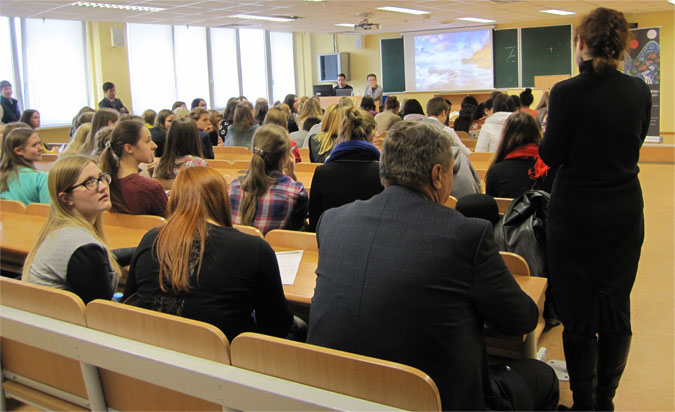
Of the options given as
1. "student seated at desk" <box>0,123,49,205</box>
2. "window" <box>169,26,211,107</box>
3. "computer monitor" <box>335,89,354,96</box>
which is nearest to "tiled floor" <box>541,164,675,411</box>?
"student seated at desk" <box>0,123,49,205</box>

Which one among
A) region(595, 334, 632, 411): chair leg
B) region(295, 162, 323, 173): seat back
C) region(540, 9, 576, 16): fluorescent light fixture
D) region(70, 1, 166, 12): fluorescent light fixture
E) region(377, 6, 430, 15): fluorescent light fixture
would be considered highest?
region(377, 6, 430, 15): fluorescent light fixture

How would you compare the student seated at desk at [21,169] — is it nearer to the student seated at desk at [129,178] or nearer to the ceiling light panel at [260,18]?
the student seated at desk at [129,178]

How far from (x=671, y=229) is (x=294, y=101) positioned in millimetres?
5791

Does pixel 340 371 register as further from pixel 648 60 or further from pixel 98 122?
pixel 648 60

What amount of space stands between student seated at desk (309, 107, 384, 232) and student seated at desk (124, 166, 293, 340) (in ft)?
4.05

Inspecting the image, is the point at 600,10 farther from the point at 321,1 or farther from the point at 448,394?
the point at 321,1

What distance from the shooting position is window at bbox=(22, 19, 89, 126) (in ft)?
35.2

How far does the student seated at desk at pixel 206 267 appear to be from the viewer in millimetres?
1747

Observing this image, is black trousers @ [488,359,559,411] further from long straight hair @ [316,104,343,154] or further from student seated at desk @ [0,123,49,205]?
student seated at desk @ [0,123,49,205]

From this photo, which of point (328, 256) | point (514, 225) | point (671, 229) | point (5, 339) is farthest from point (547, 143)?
point (671, 229)

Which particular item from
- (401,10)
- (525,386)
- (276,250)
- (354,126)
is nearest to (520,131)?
(354,126)

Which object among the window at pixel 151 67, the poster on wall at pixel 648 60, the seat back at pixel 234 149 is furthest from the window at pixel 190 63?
the poster on wall at pixel 648 60

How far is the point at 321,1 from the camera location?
9688mm

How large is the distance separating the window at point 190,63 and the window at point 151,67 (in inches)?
7.5
